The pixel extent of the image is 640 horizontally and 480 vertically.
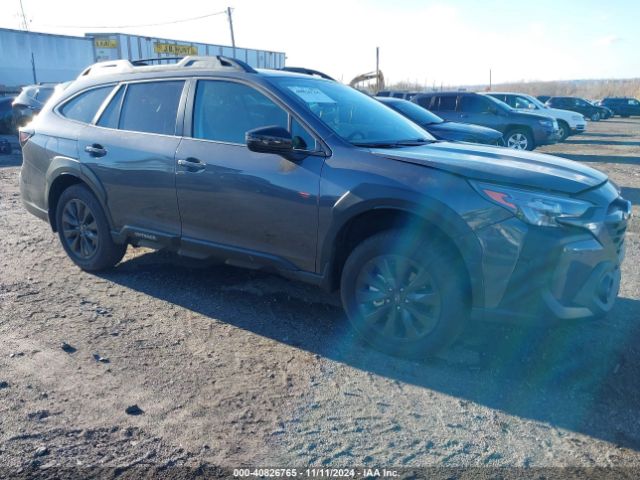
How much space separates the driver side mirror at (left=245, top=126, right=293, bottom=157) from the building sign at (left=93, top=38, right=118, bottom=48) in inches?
1375

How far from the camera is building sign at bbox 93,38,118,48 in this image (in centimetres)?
3494

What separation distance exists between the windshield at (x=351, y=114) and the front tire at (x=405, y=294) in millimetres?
851

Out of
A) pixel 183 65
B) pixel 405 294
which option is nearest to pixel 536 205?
pixel 405 294

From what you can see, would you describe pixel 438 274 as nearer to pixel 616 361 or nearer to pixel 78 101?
pixel 616 361

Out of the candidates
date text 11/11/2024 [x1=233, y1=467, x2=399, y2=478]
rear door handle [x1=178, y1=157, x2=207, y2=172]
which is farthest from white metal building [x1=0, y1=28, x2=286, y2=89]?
date text 11/11/2024 [x1=233, y1=467, x2=399, y2=478]

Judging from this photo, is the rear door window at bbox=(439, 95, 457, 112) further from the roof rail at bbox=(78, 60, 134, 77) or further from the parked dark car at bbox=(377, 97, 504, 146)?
the roof rail at bbox=(78, 60, 134, 77)

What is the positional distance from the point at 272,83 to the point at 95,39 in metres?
36.3

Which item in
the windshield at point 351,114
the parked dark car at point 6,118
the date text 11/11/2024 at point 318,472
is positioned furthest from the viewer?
the parked dark car at point 6,118

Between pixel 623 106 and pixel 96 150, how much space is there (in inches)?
1863

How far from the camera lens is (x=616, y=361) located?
3.74 meters

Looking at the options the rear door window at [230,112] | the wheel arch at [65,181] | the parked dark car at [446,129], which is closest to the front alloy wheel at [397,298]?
the rear door window at [230,112]

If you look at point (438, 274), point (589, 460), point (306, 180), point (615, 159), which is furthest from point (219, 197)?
point (615, 159)

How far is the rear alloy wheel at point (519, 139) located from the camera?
51.5ft

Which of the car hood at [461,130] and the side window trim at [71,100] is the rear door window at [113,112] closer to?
the side window trim at [71,100]
